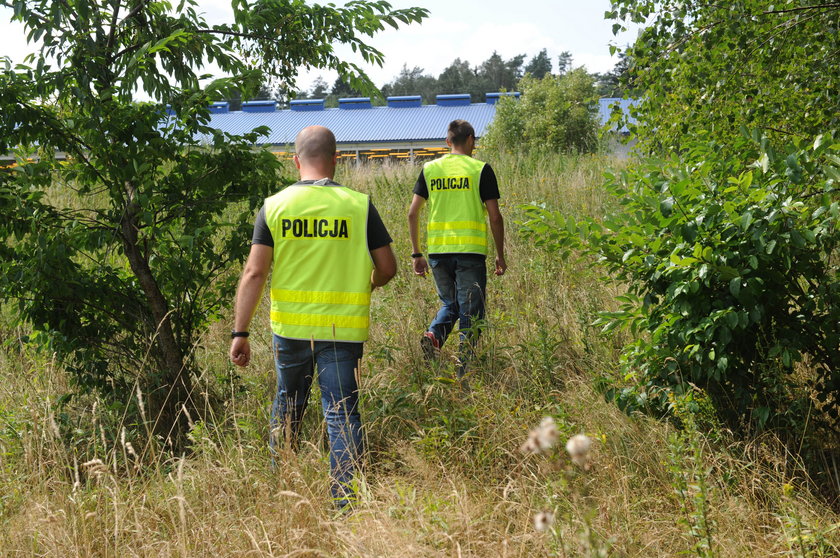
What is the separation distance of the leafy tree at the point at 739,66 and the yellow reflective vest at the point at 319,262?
9.88 ft

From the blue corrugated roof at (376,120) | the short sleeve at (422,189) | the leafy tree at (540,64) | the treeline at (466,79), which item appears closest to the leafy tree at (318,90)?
the treeline at (466,79)

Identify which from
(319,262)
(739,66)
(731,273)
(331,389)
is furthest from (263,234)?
(739,66)

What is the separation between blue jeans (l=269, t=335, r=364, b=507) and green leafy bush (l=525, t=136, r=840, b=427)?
1282 millimetres

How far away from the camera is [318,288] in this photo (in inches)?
146

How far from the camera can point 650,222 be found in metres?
3.77

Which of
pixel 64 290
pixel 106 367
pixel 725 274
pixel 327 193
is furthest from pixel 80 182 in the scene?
pixel 725 274

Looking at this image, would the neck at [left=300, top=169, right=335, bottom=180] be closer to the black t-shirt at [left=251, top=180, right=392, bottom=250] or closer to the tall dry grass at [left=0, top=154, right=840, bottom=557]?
the black t-shirt at [left=251, top=180, right=392, bottom=250]

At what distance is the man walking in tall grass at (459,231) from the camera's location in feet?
18.9

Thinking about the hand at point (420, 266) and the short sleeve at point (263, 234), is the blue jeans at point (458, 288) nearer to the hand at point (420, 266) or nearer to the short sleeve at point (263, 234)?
the hand at point (420, 266)

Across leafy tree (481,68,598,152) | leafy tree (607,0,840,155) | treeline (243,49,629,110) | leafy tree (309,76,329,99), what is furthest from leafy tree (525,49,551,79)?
leafy tree (607,0,840,155)

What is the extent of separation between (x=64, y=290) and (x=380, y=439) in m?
2.23

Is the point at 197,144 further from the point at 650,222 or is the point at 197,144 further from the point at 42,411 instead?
the point at 650,222

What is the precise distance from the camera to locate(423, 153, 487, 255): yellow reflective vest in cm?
577

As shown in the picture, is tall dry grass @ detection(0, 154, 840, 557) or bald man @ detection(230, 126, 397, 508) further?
bald man @ detection(230, 126, 397, 508)
